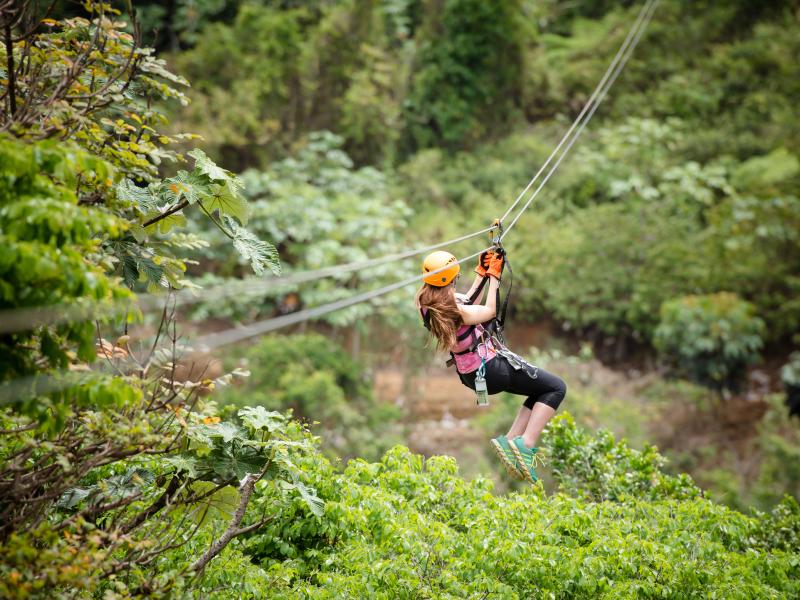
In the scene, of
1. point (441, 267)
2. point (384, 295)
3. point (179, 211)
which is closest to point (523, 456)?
point (441, 267)

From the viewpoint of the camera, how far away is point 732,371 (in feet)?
38.6

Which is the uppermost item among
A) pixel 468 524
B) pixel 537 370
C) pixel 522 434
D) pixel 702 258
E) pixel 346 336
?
pixel 537 370

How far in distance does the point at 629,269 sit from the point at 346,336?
5.30 m

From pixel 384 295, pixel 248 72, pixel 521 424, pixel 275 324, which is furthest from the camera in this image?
pixel 248 72

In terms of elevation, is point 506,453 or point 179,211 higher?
point 179,211

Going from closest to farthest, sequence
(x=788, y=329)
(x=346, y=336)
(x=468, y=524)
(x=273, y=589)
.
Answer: (x=273, y=589), (x=468, y=524), (x=788, y=329), (x=346, y=336)

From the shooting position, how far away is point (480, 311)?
4.34 meters

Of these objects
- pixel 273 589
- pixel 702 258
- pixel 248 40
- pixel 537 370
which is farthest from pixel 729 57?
pixel 273 589

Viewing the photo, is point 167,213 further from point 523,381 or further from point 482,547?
point 482,547

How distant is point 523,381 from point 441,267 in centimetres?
90

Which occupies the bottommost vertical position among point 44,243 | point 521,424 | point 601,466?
point 601,466

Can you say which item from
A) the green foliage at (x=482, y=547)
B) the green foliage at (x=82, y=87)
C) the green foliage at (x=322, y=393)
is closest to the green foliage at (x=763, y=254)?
the green foliage at (x=322, y=393)

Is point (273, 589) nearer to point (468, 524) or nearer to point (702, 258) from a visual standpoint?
point (468, 524)

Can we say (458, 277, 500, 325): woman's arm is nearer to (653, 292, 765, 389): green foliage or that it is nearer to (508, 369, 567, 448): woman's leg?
(508, 369, 567, 448): woman's leg
